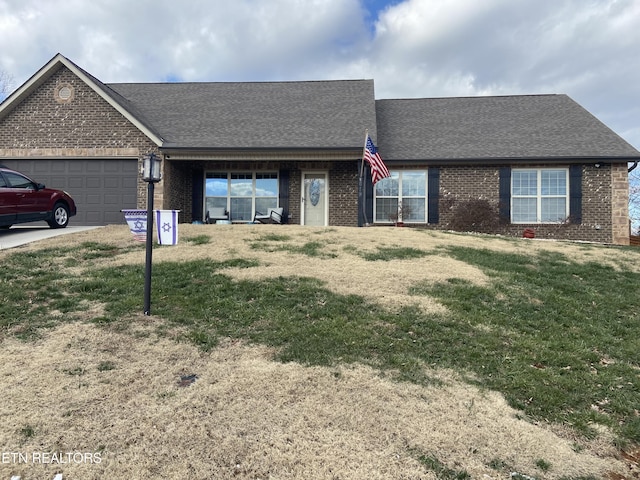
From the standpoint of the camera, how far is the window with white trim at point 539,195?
48.8 ft

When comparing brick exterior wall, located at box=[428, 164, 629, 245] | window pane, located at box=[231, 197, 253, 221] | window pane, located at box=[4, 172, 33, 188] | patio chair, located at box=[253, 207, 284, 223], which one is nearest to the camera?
window pane, located at box=[4, 172, 33, 188]

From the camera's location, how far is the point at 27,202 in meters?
Result: 10.8

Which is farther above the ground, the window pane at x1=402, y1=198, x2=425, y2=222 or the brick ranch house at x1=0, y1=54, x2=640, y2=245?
the brick ranch house at x1=0, y1=54, x2=640, y2=245

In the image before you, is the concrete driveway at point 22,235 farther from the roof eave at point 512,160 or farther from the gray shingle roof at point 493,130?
the gray shingle roof at point 493,130

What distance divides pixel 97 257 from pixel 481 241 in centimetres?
842

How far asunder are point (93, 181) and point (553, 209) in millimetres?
15553

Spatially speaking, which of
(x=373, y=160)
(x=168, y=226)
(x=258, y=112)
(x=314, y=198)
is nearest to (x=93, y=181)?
(x=258, y=112)

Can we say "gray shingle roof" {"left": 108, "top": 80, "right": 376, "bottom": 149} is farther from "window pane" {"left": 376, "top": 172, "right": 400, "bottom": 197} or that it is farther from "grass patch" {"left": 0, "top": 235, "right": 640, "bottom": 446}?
"grass patch" {"left": 0, "top": 235, "right": 640, "bottom": 446}

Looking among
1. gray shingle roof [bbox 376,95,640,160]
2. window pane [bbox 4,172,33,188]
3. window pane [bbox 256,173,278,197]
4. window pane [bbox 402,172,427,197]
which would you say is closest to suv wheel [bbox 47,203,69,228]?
window pane [bbox 4,172,33,188]

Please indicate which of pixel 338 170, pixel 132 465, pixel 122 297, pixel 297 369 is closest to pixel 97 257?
pixel 122 297

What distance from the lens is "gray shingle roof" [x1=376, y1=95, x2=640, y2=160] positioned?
15.0 metres

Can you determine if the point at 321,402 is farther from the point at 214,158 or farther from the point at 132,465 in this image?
the point at 214,158

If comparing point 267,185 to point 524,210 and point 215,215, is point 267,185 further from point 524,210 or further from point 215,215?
point 524,210

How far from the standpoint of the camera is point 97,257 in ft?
26.6
